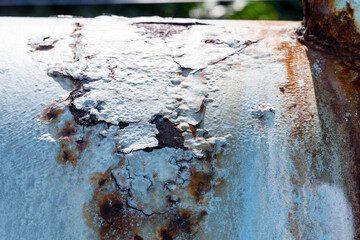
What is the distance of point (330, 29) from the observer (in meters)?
0.94

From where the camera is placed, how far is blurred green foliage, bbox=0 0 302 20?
A: 2.73 m

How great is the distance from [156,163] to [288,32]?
564mm

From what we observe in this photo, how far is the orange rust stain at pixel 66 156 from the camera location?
2.38 feet

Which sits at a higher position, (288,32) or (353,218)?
(288,32)

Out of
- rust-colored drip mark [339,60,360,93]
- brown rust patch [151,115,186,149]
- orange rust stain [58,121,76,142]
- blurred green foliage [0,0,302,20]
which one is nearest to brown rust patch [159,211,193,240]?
brown rust patch [151,115,186,149]

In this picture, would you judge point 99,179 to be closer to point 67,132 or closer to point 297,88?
point 67,132

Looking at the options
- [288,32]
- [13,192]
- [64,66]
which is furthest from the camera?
[288,32]

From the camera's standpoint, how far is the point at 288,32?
1.01 metres

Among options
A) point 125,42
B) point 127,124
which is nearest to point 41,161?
point 127,124

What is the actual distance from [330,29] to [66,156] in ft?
2.41

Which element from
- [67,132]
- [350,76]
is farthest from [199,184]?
[350,76]

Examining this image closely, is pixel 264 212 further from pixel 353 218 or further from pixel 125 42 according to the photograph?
pixel 125 42

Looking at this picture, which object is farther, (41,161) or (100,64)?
(100,64)

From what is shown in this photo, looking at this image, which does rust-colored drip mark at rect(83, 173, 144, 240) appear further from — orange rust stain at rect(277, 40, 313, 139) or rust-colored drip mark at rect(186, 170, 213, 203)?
orange rust stain at rect(277, 40, 313, 139)
